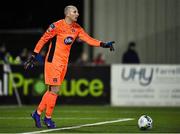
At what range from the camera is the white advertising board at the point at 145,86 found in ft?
72.9

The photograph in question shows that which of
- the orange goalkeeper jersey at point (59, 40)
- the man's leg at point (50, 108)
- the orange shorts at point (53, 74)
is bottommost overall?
the man's leg at point (50, 108)

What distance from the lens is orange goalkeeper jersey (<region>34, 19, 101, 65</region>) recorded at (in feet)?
46.8

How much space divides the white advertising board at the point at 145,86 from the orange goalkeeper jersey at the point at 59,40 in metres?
7.94

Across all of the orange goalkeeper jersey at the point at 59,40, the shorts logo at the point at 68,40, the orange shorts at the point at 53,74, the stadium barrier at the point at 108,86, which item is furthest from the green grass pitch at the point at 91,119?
the shorts logo at the point at 68,40

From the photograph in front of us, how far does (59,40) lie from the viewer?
14.3 m

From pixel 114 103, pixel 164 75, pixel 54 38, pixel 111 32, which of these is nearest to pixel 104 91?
pixel 114 103

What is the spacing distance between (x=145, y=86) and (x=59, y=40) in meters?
8.30

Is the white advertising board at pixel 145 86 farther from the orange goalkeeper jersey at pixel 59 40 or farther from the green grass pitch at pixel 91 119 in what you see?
the orange goalkeeper jersey at pixel 59 40

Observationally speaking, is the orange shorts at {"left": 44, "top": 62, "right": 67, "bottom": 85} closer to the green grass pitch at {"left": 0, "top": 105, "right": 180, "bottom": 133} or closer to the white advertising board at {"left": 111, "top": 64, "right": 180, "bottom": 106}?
the green grass pitch at {"left": 0, "top": 105, "right": 180, "bottom": 133}

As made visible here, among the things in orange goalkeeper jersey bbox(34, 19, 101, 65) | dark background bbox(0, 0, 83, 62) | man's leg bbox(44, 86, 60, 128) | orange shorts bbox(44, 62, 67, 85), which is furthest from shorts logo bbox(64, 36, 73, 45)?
dark background bbox(0, 0, 83, 62)

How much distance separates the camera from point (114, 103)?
22.3 m

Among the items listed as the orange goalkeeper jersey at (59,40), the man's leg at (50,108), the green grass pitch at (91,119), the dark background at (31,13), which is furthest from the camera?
the dark background at (31,13)

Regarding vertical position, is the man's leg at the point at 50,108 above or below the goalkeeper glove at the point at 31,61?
below

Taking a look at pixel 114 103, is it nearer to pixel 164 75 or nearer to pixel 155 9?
pixel 164 75
